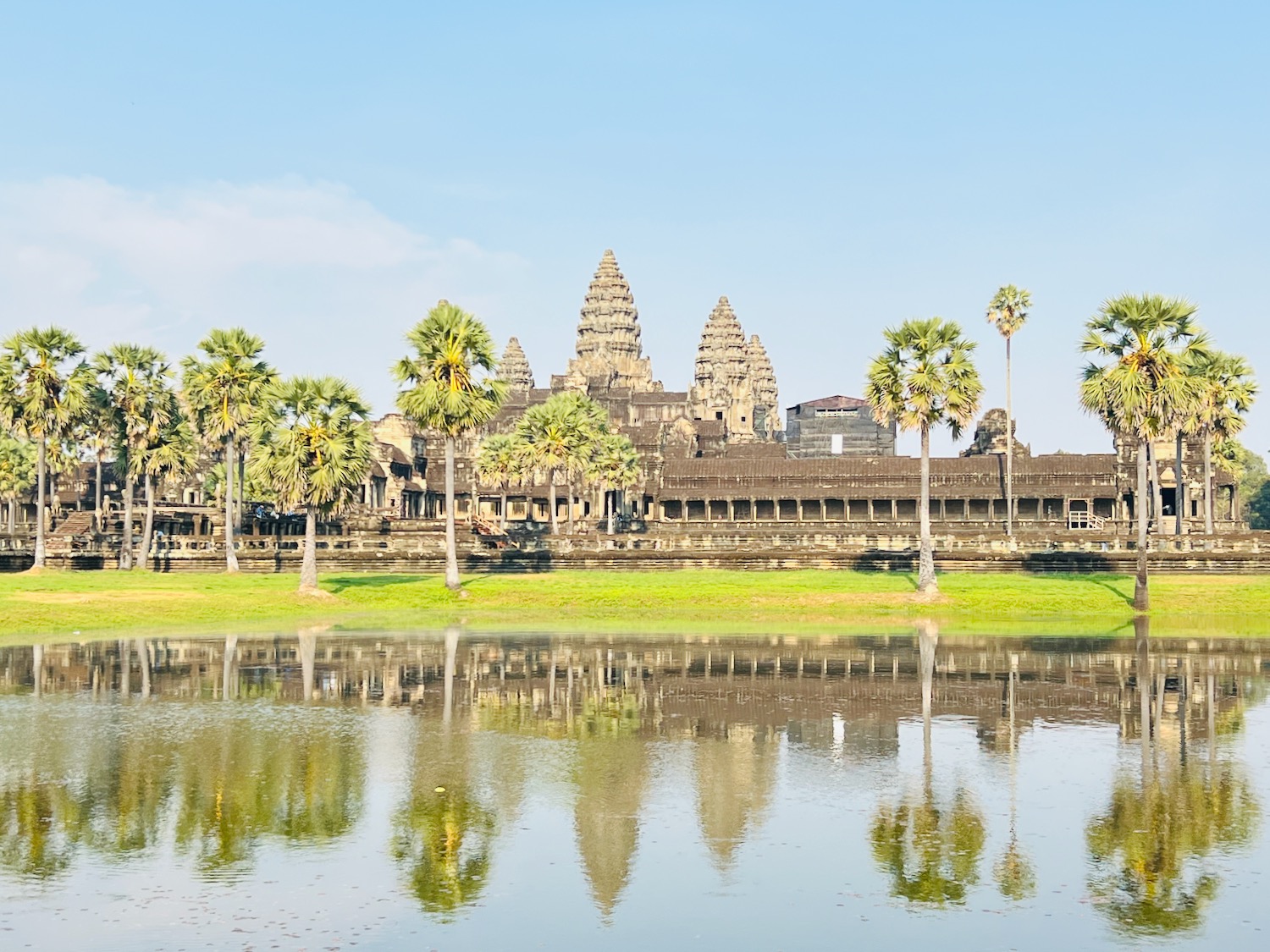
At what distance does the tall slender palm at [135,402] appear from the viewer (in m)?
68.6

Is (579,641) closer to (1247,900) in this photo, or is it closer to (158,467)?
(1247,900)

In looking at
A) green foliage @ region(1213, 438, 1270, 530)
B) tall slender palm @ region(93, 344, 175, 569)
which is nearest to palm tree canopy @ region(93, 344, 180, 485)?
tall slender palm @ region(93, 344, 175, 569)

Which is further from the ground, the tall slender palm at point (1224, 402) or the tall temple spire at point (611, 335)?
the tall temple spire at point (611, 335)

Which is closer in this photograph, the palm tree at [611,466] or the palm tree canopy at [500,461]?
the palm tree canopy at [500,461]

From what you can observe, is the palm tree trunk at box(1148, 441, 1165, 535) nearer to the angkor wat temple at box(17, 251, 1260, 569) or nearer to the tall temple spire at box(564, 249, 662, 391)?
the angkor wat temple at box(17, 251, 1260, 569)

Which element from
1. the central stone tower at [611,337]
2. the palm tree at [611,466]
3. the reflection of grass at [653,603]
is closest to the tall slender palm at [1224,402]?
the reflection of grass at [653,603]

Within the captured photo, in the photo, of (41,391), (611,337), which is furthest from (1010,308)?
(611,337)

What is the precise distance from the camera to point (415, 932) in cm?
1273

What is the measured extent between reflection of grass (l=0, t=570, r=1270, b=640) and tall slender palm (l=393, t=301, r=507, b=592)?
4329 mm

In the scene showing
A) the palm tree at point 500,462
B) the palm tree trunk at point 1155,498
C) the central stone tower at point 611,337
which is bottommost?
the palm tree trunk at point 1155,498

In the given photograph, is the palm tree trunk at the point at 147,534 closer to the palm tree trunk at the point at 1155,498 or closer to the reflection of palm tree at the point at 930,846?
the reflection of palm tree at the point at 930,846

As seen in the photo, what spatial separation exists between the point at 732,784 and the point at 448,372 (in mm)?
37483

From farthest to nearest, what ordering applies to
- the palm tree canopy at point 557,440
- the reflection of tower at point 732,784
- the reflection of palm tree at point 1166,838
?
1. the palm tree canopy at point 557,440
2. the reflection of tower at point 732,784
3. the reflection of palm tree at point 1166,838

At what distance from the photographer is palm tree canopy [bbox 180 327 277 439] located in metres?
64.8
